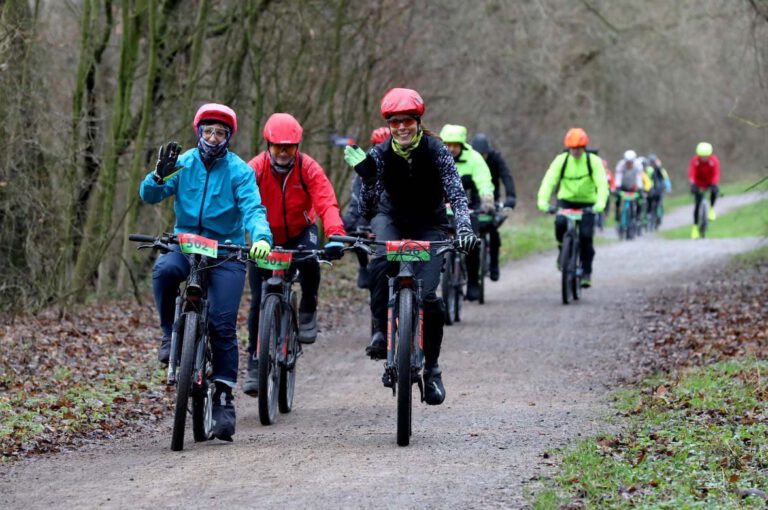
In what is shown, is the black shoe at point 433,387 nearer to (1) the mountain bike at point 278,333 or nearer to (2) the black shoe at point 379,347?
(2) the black shoe at point 379,347

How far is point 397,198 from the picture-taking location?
821 cm

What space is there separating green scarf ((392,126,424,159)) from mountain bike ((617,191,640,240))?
945 inches

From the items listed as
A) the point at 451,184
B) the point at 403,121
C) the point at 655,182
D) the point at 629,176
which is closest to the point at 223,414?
the point at 451,184

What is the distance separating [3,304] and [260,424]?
20.2ft

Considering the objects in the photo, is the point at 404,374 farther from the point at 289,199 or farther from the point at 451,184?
the point at 289,199

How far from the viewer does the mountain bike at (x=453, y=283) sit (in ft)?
46.4

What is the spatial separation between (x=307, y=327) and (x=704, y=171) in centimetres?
2116

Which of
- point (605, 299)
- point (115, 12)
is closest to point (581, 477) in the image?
point (605, 299)

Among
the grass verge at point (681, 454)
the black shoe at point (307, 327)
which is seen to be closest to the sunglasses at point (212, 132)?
the black shoe at point (307, 327)

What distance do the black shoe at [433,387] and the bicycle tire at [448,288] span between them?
5.58 metres

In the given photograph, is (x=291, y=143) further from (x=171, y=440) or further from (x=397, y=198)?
(x=171, y=440)

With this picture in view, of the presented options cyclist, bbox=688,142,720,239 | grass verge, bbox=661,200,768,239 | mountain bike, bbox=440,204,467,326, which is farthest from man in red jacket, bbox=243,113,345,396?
grass verge, bbox=661,200,768,239

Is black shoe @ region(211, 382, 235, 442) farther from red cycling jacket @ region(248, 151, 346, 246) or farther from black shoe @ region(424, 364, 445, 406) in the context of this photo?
red cycling jacket @ region(248, 151, 346, 246)

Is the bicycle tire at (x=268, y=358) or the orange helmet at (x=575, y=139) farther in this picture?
the orange helmet at (x=575, y=139)
